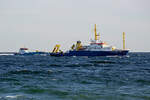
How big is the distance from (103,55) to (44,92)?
79.4 m

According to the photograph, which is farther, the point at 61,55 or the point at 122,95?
the point at 61,55

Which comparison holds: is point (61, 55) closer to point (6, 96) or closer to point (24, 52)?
point (24, 52)

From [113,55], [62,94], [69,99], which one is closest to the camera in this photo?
[69,99]

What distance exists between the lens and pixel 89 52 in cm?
9400

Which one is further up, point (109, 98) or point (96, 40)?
point (96, 40)

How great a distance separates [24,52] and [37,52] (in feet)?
27.8

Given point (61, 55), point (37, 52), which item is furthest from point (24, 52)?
point (61, 55)

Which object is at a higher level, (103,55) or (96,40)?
(96,40)

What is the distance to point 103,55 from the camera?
9319 centimetres

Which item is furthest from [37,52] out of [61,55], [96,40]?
[96,40]

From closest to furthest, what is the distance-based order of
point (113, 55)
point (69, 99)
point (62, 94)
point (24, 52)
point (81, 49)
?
point (69, 99) < point (62, 94) < point (113, 55) < point (81, 49) < point (24, 52)

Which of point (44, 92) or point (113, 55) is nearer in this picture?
point (44, 92)

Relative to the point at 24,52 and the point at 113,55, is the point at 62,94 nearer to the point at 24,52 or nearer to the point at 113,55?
the point at 113,55

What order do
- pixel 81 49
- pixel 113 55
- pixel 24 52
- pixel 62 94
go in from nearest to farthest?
1. pixel 62 94
2. pixel 113 55
3. pixel 81 49
4. pixel 24 52
